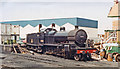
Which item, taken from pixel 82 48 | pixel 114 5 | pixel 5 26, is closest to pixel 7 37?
pixel 5 26

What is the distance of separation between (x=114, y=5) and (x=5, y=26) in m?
14.4

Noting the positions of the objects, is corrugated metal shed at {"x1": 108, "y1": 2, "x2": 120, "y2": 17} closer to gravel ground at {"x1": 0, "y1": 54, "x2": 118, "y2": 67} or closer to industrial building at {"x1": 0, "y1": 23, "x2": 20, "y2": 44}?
gravel ground at {"x1": 0, "y1": 54, "x2": 118, "y2": 67}

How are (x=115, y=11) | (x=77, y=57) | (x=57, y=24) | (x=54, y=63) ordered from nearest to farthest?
(x=54, y=63)
(x=77, y=57)
(x=115, y=11)
(x=57, y=24)

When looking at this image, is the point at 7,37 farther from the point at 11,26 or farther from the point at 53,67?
the point at 53,67

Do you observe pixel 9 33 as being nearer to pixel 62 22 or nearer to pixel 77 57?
pixel 62 22

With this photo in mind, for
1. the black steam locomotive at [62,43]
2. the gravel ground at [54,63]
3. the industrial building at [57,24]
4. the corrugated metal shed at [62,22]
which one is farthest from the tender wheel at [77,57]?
the corrugated metal shed at [62,22]

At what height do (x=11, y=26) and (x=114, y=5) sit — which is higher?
(x=114, y=5)

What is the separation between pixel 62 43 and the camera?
18.4m

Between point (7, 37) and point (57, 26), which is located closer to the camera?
point (57, 26)

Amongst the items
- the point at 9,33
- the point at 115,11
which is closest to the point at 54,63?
the point at 115,11

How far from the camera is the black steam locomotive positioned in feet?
56.6

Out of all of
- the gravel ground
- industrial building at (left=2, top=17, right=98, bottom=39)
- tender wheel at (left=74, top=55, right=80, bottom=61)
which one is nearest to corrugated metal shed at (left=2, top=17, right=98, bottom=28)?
industrial building at (left=2, top=17, right=98, bottom=39)

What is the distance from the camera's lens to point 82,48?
16.9m

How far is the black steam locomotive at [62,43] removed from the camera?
56.6 feet
